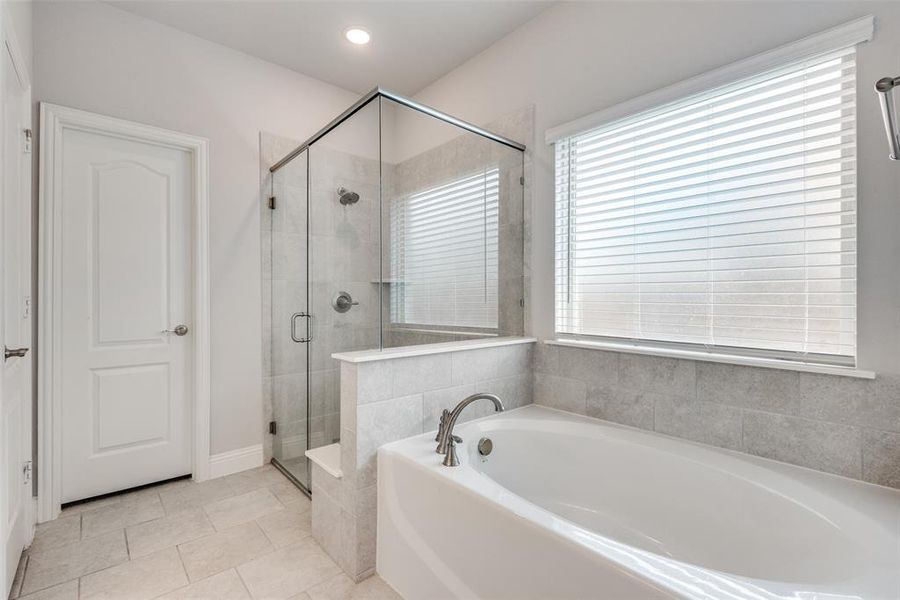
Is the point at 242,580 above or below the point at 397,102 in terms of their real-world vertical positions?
below

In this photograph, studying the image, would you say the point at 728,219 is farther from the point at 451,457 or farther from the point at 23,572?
the point at 23,572

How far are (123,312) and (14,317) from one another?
2.18 ft

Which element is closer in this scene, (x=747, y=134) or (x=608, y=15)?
(x=747, y=134)

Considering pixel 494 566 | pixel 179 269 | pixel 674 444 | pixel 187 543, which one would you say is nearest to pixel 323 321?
pixel 179 269

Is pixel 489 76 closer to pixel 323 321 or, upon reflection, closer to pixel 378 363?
pixel 323 321

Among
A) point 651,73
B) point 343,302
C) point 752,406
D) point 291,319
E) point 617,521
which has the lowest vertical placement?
point 617,521

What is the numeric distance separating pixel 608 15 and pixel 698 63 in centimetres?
57

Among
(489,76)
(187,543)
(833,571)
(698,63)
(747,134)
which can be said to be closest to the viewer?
(833,571)

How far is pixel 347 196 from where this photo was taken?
7.22ft

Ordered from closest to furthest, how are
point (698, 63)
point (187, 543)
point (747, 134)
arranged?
point (747, 134) < point (698, 63) < point (187, 543)

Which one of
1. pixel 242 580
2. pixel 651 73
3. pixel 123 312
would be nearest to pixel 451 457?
pixel 242 580

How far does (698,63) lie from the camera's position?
174cm

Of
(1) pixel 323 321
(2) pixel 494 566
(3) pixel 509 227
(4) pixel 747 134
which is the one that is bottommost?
(2) pixel 494 566

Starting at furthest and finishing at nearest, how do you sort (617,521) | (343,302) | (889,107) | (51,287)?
(343,302) → (51,287) → (617,521) → (889,107)
